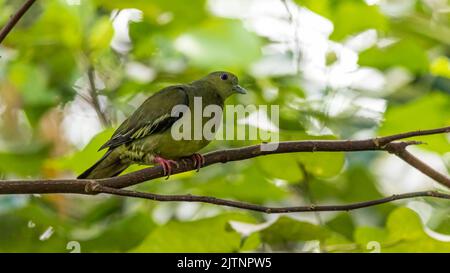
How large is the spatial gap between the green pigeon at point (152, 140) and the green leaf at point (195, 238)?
29 cm

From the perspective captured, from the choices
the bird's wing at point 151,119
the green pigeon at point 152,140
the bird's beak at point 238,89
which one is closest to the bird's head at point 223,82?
the bird's beak at point 238,89

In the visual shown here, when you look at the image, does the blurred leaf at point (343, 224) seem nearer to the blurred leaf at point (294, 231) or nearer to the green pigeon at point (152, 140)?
the blurred leaf at point (294, 231)

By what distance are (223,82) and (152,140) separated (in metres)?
0.56

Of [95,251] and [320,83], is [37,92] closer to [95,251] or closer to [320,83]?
[95,251]

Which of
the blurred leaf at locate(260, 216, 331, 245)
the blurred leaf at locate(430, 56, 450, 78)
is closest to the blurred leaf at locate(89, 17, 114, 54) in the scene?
the blurred leaf at locate(260, 216, 331, 245)

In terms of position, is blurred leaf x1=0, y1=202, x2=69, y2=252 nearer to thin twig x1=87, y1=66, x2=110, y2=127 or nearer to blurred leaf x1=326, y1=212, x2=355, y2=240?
thin twig x1=87, y1=66, x2=110, y2=127

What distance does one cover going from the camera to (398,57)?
3930 millimetres

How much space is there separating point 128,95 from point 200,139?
0.78 m

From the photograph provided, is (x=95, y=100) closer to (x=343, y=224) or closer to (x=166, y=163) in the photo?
(x=166, y=163)

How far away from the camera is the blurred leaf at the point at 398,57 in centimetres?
387

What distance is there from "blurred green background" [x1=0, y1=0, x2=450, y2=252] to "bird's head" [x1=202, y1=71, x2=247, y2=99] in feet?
0.15

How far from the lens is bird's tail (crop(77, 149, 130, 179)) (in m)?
3.24
